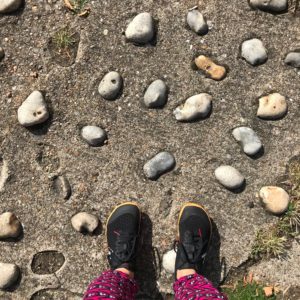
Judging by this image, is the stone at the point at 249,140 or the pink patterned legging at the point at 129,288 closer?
the pink patterned legging at the point at 129,288

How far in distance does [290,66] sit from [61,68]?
922 mm

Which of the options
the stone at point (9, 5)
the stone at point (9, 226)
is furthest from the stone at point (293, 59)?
the stone at point (9, 226)

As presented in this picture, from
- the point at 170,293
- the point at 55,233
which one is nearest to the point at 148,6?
the point at 55,233

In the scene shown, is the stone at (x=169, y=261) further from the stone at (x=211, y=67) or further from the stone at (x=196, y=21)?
the stone at (x=196, y=21)

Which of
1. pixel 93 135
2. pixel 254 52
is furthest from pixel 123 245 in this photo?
pixel 254 52

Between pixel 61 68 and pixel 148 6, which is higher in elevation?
pixel 148 6

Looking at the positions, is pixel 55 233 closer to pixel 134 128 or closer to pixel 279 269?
pixel 134 128

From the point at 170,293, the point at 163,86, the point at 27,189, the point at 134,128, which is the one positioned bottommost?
the point at 170,293

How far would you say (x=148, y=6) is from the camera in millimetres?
2010

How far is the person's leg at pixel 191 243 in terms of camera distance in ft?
6.40

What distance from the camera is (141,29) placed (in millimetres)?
1964

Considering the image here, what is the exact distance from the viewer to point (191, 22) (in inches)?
78.2

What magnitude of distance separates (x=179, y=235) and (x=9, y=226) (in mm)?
682

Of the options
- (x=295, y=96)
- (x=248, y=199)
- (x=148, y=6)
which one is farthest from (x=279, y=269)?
(x=148, y=6)
